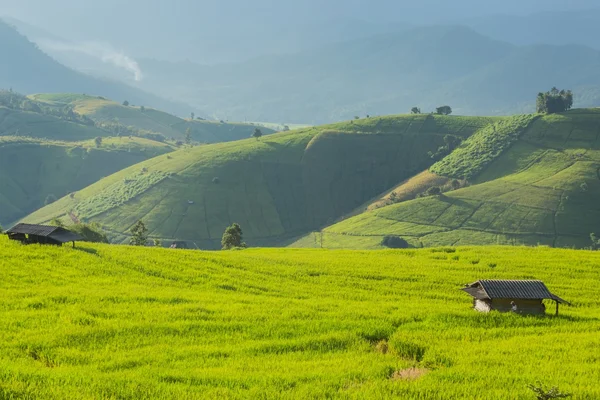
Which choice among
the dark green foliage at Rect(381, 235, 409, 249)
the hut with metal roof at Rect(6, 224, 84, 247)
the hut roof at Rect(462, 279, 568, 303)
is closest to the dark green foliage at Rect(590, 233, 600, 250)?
the dark green foliage at Rect(381, 235, 409, 249)

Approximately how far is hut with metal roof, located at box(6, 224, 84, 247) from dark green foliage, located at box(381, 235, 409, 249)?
400 ft

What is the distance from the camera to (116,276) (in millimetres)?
55281

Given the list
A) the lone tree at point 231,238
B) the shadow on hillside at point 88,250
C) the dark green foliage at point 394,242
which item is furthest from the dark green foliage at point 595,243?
the shadow on hillside at point 88,250

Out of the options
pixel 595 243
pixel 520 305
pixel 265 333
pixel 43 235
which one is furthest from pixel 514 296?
pixel 595 243

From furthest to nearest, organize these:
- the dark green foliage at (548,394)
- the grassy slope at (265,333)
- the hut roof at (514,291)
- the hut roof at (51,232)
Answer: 1. the hut roof at (51,232)
2. the hut roof at (514,291)
3. the grassy slope at (265,333)
4. the dark green foliage at (548,394)

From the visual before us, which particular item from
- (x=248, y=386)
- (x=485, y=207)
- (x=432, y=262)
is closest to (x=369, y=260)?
(x=432, y=262)

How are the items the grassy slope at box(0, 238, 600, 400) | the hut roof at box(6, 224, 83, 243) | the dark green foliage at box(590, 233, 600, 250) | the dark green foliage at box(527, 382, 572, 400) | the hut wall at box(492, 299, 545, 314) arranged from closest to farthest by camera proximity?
1. the dark green foliage at box(527, 382, 572, 400)
2. the grassy slope at box(0, 238, 600, 400)
3. the hut wall at box(492, 299, 545, 314)
4. the hut roof at box(6, 224, 83, 243)
5. the dark green foliage at box(590, 233, 600, 250)

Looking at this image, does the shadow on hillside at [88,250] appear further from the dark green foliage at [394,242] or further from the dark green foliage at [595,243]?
the dark green foliage at [595,243]

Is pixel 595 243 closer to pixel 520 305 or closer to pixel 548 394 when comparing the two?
pixel 520 305

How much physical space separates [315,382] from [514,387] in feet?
30.4

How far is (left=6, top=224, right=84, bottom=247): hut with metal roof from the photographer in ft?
220

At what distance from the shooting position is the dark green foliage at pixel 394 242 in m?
176

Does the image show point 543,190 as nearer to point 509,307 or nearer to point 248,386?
point 509,307

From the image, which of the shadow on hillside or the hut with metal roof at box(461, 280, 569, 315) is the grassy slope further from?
the shadow on hillside
